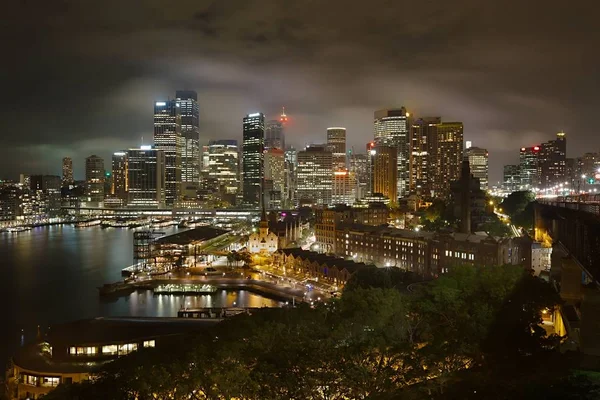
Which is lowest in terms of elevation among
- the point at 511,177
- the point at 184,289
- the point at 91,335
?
the point at 184,289

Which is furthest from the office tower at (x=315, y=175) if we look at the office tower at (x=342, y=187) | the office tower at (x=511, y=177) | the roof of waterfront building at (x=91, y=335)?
the roof of waterfront building at (x=91, y=335)

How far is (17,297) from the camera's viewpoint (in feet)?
54.2

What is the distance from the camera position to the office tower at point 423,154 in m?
57.8

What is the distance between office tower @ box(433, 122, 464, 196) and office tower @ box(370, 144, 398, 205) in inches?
282

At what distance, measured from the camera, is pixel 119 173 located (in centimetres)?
7825

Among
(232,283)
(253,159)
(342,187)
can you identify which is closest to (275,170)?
(253,159)

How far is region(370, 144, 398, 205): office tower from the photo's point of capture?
2041 inches

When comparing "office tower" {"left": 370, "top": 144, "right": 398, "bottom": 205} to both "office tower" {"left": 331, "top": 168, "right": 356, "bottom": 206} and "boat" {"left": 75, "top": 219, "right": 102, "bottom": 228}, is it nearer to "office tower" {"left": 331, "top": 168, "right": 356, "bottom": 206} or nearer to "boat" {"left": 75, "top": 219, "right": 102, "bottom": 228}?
"office tower" {"left": 331, "top": 168, "right": 356, "bottom": 206}

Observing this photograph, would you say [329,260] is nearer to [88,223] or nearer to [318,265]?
[318,265]

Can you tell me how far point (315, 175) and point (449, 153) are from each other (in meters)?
18.9

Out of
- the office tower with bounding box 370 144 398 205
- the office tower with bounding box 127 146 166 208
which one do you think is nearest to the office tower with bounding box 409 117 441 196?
the office tower with bounding box 370 144 398 205

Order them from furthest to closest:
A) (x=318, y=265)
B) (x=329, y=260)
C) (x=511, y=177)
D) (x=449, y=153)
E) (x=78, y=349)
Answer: (x=511, y=177), (x=449, y=153), (x=318, y=265), (x=329, y=260), (x=78, y=349)

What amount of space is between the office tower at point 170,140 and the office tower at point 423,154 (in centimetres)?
3368

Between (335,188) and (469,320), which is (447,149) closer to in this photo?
(335,188)
